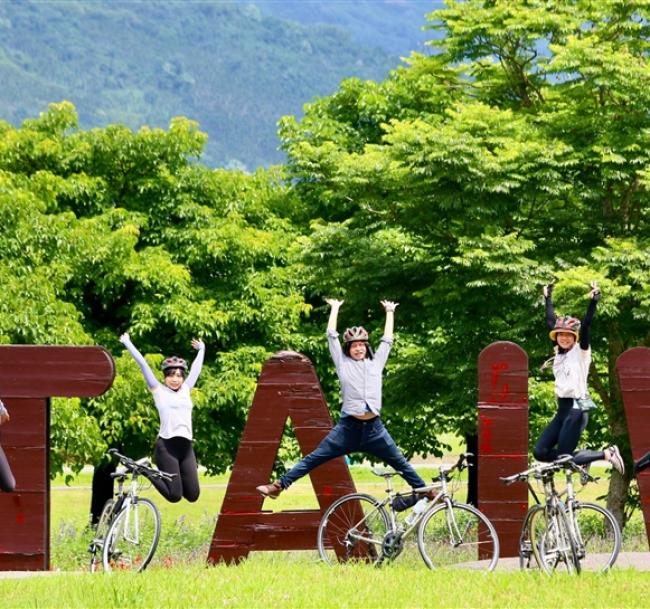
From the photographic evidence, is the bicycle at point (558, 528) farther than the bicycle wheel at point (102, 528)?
No

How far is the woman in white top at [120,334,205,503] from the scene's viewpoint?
44.3 ft

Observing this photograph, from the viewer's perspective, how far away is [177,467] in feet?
44.7

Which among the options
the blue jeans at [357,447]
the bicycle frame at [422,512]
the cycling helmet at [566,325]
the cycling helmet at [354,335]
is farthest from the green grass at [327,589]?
the cycling helmet at [566,325]

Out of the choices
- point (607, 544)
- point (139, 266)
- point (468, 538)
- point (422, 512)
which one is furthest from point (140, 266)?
point (422, 512)

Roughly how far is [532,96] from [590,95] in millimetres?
3373

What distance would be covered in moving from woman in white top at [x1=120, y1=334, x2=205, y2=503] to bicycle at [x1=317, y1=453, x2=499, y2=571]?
1511 millimetres

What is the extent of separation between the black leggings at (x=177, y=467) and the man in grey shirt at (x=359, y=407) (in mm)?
942

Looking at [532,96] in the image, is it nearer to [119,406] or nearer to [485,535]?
[119,406]

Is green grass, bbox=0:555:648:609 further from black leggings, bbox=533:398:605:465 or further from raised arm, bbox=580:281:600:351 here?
raised arm, bbox=580:281:600:351

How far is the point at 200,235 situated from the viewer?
29750 mm

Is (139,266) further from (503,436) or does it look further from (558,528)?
(558,528)

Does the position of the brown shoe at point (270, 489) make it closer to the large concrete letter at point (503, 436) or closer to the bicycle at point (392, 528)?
the bicycle at point (392, 528)

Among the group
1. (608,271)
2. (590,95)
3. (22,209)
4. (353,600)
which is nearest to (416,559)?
(353,600)

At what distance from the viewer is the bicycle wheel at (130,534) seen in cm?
1270
